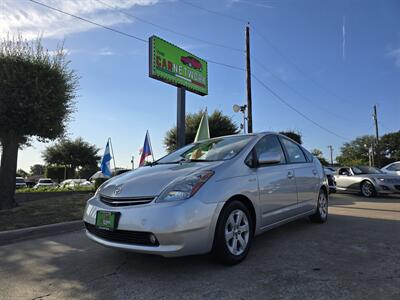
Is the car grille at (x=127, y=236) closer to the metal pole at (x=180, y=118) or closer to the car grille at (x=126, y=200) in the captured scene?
the car grille at (x=126, y=200)

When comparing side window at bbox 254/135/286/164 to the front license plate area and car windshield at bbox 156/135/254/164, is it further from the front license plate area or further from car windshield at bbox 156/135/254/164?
the front license plate area

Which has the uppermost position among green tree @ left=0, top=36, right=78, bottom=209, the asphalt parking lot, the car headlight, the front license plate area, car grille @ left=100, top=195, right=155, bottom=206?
green tree @ left=0, top=36, right=78, bottom=209

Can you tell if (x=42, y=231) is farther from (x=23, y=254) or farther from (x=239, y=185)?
(x=239, y=185)

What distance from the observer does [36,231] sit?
223 inches

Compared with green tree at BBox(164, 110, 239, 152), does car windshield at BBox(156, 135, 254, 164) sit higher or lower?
lower

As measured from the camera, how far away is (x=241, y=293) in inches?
116

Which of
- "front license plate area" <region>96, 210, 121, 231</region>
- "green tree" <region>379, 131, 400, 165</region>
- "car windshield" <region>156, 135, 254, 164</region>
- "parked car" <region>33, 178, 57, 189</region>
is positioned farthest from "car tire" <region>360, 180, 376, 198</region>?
"green tree" <region>379, 131, 400, 165</region>

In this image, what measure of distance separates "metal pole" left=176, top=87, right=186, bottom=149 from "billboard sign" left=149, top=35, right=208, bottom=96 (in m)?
0.39

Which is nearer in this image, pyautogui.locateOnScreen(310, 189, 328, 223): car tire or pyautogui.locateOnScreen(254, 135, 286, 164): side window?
pyautogui.locateOnScreen(254, 135, 286, 164): side window

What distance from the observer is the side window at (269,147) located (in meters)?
4.51

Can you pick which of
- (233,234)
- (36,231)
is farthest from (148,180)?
(36,231)

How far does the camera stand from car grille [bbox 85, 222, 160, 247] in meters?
3.28

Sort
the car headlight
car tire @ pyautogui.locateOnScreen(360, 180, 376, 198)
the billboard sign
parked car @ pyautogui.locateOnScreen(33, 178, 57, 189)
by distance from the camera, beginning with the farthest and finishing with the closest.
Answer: parked car @ pyautogui.locateOnScreen(33, 178, 57, 189) → car tire @ pyautogui.locateOnScreen(360, 180, 376, 198) → the billboard sign → the car headlight

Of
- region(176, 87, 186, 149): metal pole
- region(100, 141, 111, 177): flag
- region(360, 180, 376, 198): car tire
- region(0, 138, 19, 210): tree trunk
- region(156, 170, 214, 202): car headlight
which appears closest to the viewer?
region(156, 170, 214, 202): car headlight
